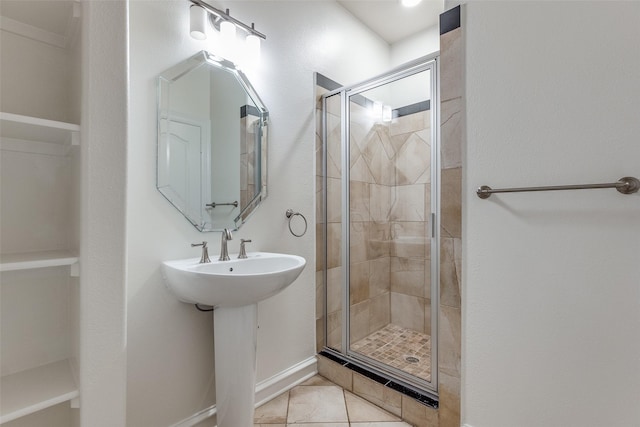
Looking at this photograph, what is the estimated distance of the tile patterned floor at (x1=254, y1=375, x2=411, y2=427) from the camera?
1.58 m

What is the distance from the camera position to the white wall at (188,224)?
1274 mm

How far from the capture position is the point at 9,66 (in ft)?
3.01

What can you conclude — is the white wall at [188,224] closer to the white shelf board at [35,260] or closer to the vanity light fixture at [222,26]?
the vanity light fixture at [222,26]

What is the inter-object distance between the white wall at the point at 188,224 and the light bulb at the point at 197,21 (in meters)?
0.05

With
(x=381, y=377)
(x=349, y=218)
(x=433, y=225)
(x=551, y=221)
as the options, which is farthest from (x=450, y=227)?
(x=381, y=377)

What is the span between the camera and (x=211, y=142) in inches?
60.7

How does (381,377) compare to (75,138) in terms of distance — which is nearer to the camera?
(75,138)

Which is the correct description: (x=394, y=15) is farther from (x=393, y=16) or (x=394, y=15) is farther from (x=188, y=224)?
(x=188, y=224)

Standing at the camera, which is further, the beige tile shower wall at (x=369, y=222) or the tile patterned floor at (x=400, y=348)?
the beige tile shower wall at (x=369, y=222)

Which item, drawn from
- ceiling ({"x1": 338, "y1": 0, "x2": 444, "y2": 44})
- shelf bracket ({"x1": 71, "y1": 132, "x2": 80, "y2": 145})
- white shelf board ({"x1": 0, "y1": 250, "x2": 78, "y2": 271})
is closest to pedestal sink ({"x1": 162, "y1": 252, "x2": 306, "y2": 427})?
white shelf board ({"x1": 0, "y1": 250, "x2": 78, "y2": 271})

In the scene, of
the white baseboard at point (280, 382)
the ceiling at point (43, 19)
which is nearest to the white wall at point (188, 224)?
the white baseboard at point (280, 382)

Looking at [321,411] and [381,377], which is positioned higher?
[381,377]

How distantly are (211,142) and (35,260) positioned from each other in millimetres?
913

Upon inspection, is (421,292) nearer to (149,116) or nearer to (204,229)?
(204,229)
